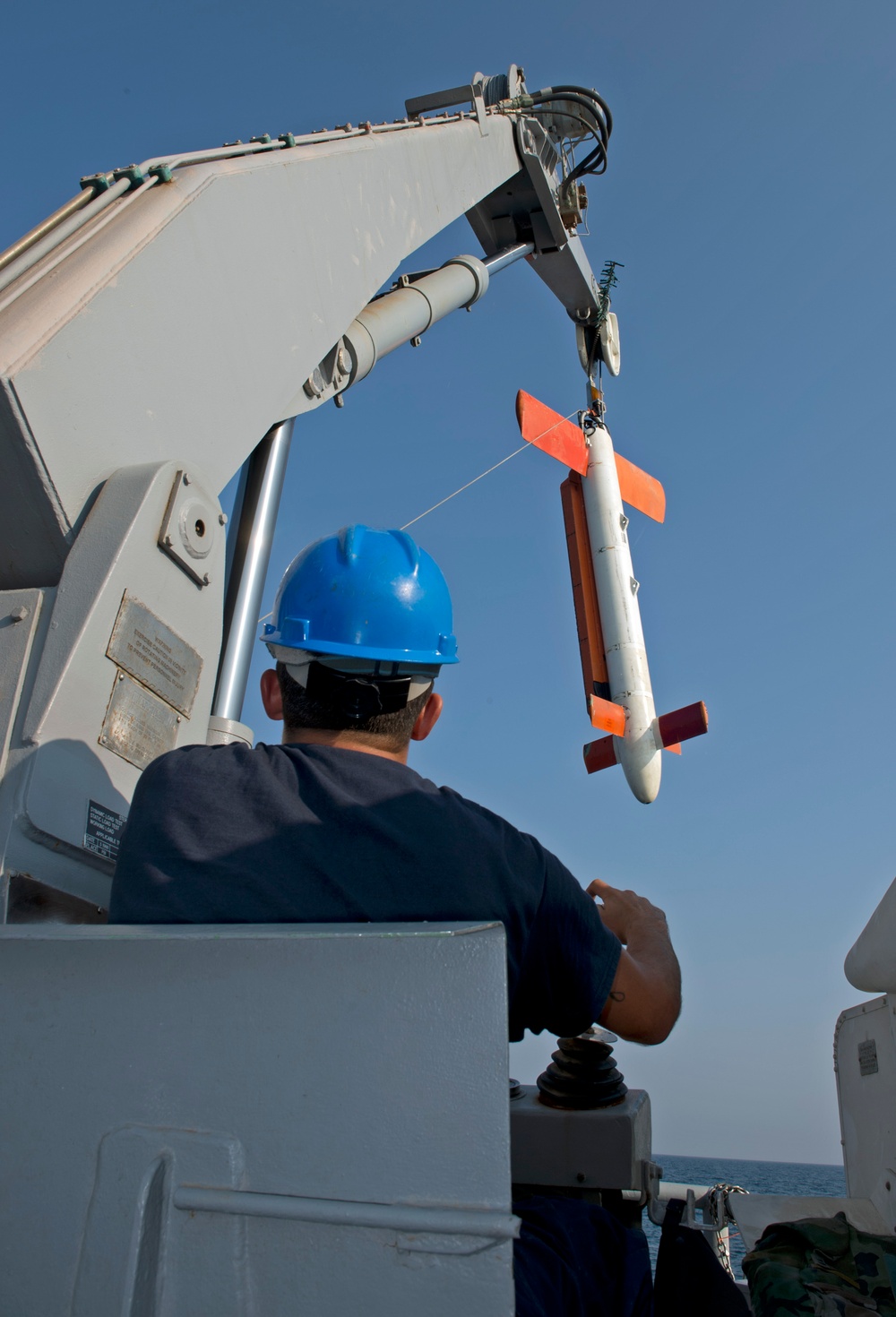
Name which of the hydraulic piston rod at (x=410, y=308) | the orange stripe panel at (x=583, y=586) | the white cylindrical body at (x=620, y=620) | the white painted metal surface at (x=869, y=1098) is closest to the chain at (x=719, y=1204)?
the white painted metal surface at (x=869, y=1098)

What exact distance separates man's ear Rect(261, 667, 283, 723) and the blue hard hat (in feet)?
0.41

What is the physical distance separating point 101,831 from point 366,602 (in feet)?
2.81

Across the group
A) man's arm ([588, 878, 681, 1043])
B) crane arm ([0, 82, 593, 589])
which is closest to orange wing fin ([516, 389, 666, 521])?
crane arm ([0, 82, 593, 589])

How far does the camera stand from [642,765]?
12.1 meters

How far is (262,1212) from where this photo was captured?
1120mm

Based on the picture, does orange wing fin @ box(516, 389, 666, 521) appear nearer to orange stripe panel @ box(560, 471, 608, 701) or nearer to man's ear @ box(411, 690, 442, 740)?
orange stripe panel @ box(560, 471, 608, 701)

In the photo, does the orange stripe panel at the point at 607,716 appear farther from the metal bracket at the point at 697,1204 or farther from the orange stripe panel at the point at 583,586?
the metal bracket at the point at 697,1204

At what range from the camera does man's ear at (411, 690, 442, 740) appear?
7.63 feet

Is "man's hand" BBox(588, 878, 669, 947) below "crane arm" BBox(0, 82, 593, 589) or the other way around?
below

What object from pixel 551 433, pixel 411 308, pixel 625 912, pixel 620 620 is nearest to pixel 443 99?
pixel 411 308

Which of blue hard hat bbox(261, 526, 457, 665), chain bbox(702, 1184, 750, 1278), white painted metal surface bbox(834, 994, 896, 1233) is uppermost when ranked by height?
blue hard hat bbox(261, 526, 457, 665)

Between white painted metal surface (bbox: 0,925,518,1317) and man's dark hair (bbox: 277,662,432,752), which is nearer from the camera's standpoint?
white painted metal surface (bbox: 0,925,518,1317)

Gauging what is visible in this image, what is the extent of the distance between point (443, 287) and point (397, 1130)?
572cm

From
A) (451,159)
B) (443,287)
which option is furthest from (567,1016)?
(451,159)
